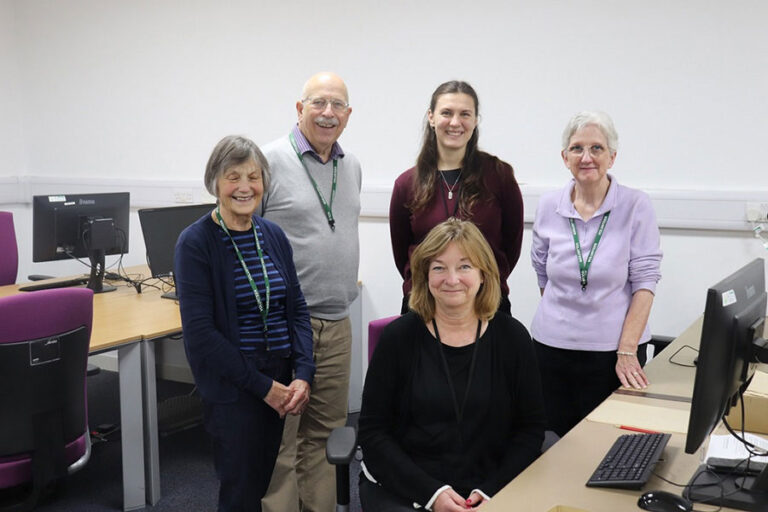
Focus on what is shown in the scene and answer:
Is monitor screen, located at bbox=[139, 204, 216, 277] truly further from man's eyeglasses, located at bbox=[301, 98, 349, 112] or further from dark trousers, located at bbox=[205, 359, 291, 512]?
dark trousers, located at bbox=[205, 359, 291, 512]

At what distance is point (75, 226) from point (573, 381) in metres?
2.70

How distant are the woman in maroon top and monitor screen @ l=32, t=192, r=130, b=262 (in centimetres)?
190

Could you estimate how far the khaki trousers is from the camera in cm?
280

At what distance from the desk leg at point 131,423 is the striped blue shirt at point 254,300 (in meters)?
1.02

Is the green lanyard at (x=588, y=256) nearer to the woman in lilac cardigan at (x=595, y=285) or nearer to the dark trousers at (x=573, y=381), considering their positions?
the woman in lilac cardigan at (x=595, y=285)

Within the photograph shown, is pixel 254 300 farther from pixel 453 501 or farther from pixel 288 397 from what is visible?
pixel 453 501

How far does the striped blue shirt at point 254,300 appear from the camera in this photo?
2.38m

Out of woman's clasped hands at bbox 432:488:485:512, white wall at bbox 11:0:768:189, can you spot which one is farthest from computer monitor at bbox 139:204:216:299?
woman's clasped hands at bbox 432:488:485:512

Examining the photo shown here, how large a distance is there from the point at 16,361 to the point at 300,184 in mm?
1112

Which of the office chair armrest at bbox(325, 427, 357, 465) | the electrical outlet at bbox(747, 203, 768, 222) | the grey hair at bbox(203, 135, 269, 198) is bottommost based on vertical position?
the office chair armrest at bbox(325, 427, 357, 465)

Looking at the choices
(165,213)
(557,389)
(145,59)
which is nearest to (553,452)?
(557,389)

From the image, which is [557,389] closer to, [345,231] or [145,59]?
[345,231]

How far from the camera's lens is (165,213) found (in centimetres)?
384

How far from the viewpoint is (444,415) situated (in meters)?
2.04
